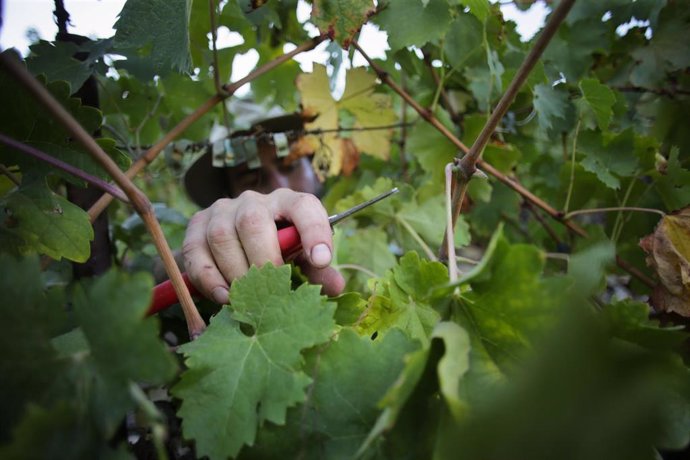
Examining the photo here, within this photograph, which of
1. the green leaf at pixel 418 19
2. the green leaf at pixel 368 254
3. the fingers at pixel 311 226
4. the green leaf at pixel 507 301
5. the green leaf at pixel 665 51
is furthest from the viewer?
the green leaf at pixel 368 254

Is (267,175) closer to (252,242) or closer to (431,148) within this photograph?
(431,148)

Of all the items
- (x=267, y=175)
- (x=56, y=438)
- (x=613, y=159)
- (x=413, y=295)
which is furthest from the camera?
(x=267, y=175)

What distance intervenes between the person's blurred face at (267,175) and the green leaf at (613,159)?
863 millimetres

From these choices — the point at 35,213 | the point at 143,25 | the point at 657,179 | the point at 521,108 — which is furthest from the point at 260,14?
the point at 657,179

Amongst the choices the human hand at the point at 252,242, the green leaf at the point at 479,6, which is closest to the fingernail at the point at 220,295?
the human hand at the point at 252,242

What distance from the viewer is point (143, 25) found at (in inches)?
29.2

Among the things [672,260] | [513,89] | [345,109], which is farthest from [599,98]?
[345,109]

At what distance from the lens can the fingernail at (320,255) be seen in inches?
26.9

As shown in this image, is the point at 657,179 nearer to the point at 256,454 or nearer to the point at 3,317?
the point at 256,454

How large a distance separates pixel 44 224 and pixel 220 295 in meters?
0.25

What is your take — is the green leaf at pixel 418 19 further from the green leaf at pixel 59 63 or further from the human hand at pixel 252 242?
the green leaf at pixel 59 63

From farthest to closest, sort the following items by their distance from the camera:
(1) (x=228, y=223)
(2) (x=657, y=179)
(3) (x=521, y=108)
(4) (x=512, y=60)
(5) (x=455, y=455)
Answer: (3) (x=521, y=108), (4) (x=512, y=60), (2) (x=657, y=179), (1) (x=228, y=223), (5) (x=455, y=455)

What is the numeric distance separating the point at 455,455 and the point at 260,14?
35.1 inches

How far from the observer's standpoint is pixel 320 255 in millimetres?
687
